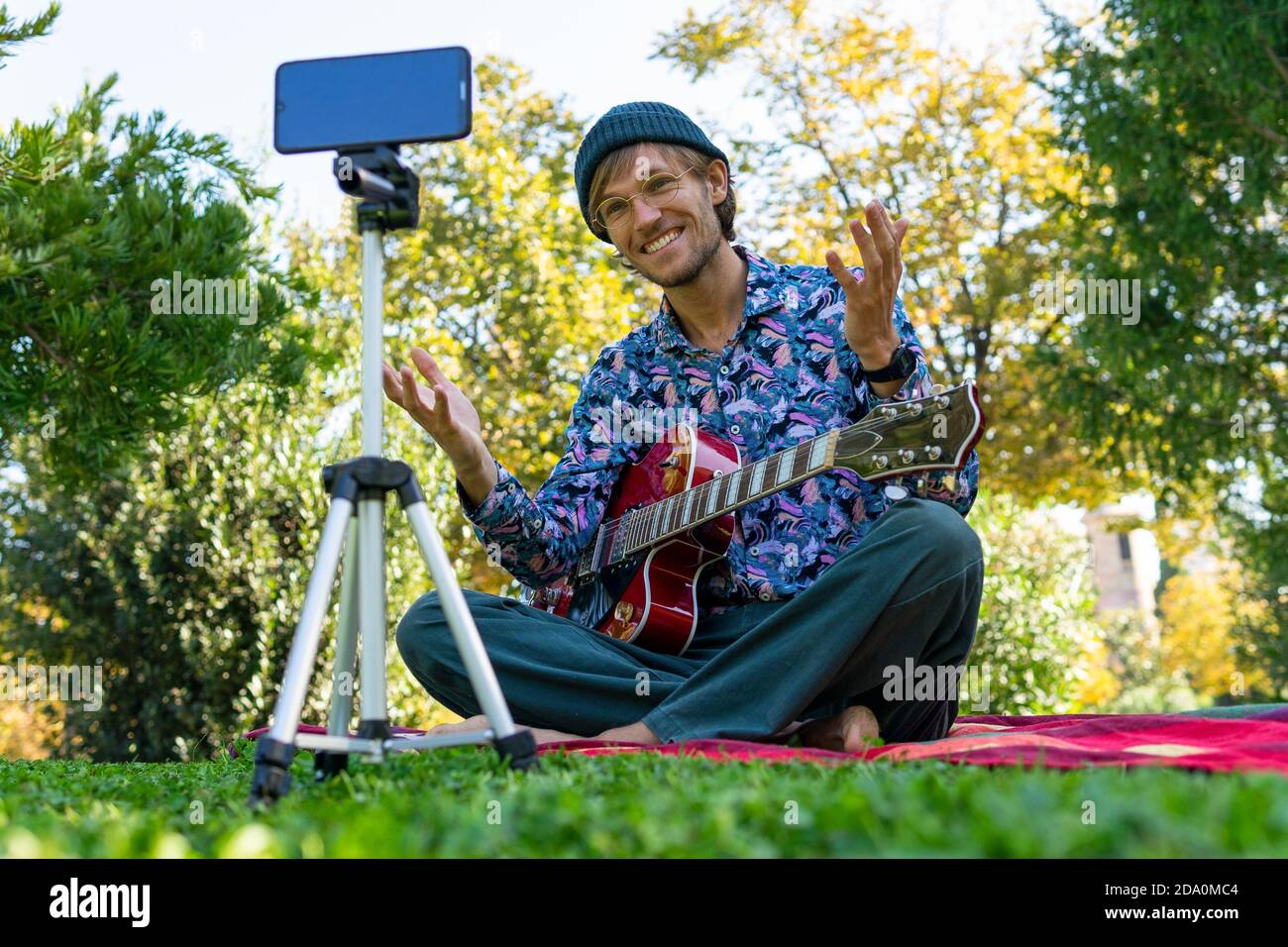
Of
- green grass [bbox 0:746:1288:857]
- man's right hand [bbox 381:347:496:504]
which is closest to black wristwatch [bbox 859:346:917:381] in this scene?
man's right hand [bbox 381:347:496:504]

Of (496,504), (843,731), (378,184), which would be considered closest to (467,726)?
(496,504)

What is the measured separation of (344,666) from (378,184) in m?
0.95

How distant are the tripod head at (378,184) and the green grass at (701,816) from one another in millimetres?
1106

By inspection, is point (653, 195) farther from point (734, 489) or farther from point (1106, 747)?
point (1106, 747)

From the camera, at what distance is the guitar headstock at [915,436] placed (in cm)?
295

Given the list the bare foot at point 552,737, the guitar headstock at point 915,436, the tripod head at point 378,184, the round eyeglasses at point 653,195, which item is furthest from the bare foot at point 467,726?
the round eyeglasses at point 653,195

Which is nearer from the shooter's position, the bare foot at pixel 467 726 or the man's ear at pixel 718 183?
the bare foot at pixel 467 726

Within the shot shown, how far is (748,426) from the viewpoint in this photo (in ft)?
12.6

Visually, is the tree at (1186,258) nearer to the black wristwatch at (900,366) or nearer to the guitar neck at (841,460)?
the black wristwatch at (900,366)

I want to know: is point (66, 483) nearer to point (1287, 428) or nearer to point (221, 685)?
point (221, 685)

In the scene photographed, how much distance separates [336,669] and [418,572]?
5808mm

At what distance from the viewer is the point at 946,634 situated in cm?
312
